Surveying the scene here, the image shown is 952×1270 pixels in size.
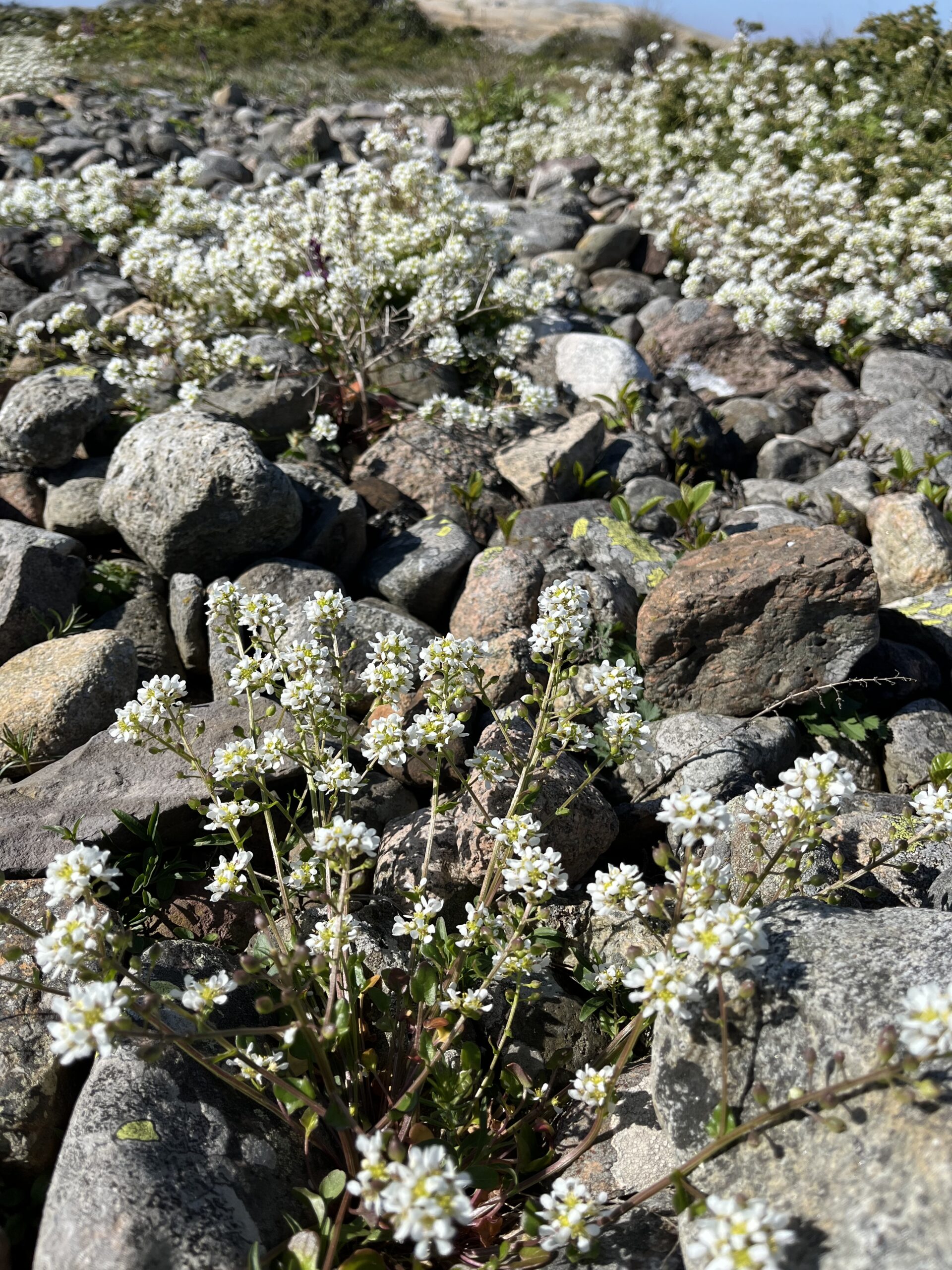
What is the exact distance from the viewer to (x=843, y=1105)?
2.39 meters

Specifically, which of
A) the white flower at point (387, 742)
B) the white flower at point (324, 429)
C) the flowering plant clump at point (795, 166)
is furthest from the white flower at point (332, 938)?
the flowering plant clump at point (795, 166)

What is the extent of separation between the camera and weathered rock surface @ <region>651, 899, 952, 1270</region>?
215 centimetres

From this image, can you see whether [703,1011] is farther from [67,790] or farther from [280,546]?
[280,546]

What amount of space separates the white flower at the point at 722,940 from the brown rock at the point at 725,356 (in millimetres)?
6692

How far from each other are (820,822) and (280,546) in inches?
140

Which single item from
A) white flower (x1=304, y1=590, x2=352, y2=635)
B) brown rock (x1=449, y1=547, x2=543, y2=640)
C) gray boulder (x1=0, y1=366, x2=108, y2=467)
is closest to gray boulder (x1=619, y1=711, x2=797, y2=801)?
brown rock (x1=449, y1=547, x2=543, y2=640)

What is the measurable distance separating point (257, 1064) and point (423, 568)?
318 centimetres

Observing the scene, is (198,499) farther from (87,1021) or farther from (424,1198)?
(424,1198)

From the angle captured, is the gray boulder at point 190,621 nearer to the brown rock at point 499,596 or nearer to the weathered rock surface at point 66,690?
the weathered rock surface at point 66,690

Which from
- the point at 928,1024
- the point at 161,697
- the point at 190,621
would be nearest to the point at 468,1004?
the point at 928,1024

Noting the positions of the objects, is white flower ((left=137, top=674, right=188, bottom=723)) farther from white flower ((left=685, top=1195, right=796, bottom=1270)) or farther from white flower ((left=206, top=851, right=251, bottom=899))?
white flower ((left=685, top=1195, right=796, bottom=1270))

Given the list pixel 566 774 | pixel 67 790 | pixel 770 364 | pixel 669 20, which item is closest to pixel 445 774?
pixel 566 774

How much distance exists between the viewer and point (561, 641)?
357 centimetres

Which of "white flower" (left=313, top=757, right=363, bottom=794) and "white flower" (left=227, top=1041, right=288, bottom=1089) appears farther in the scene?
"white flower" (left=313, top=757, right=363, bottom=794)
